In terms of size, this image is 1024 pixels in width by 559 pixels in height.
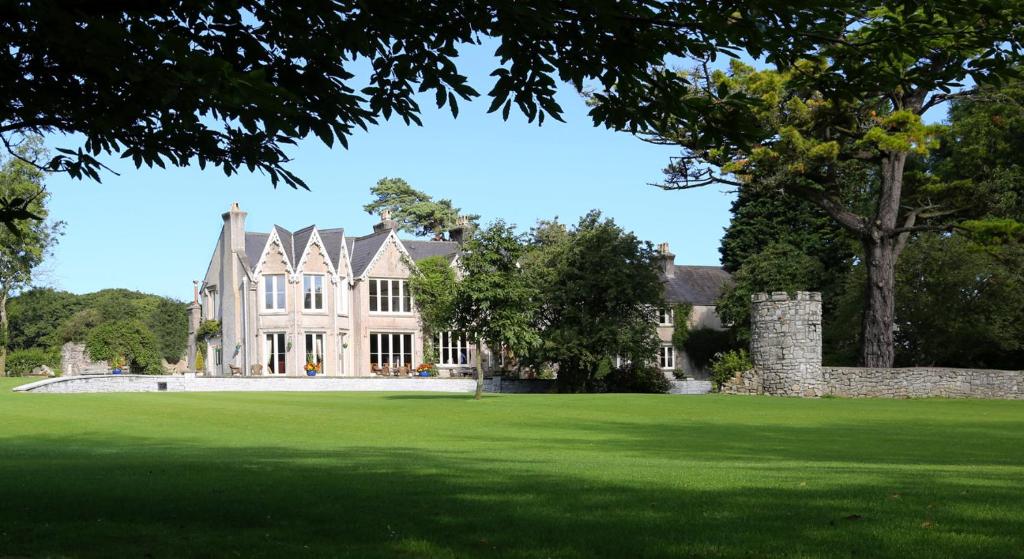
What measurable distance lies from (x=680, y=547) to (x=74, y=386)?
45284 millimetres

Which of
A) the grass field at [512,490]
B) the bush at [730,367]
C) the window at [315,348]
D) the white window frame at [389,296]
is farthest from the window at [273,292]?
the grass field at [512,490]

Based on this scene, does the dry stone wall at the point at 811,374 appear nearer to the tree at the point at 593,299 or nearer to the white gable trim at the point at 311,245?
the tree at the point at 593,299

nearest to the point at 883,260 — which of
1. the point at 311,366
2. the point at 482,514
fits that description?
the point at 311,366

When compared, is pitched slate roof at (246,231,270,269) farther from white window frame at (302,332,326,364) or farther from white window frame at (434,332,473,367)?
white window frame at (434,332,473,367)

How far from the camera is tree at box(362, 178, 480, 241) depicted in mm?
89562

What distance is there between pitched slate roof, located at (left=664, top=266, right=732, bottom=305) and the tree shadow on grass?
60.8m

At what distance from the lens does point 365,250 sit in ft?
212

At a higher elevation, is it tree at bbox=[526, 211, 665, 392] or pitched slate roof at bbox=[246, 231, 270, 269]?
pitched slate roof at bbox=[246, 231, 270, 269]

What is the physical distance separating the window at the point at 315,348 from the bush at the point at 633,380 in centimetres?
1603

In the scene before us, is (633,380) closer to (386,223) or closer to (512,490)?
(386,223)

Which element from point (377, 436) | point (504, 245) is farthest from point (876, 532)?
point (504, 245)

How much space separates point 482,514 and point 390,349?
179 ft

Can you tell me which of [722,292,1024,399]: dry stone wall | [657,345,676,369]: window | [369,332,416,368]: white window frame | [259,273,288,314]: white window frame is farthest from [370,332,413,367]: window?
[722,292,1024,399]: dry stone wall

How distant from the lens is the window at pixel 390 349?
6284cm
